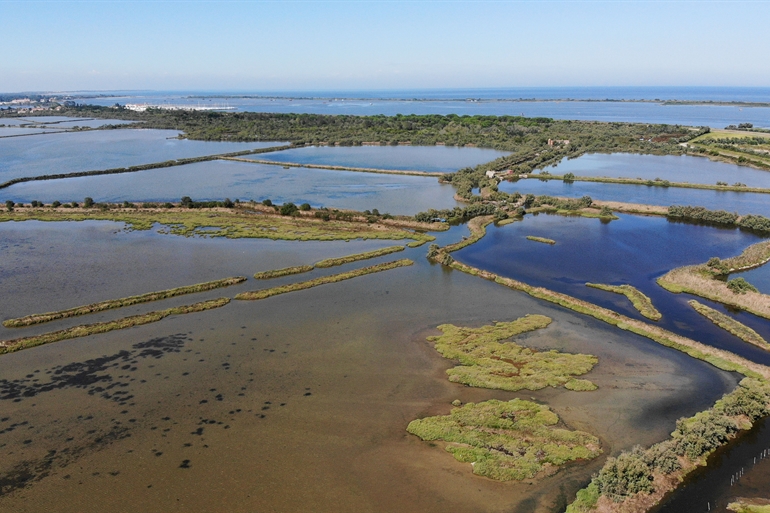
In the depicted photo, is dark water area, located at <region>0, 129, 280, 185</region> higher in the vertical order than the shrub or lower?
higher

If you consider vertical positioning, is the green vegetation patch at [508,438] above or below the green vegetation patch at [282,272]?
below

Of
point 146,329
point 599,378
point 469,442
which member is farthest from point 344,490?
point 146,329

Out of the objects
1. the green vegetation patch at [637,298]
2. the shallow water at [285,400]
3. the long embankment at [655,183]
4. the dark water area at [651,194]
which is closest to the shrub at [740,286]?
the green vegetation patch at [637,298]

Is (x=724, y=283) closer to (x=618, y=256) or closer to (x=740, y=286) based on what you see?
(x=740, y=286)

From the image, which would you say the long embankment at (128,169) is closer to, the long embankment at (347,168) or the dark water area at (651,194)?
Answer: the long embankment at (347,168)

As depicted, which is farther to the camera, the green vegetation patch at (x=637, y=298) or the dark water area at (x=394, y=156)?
the dark water area at (x=394, y=156)

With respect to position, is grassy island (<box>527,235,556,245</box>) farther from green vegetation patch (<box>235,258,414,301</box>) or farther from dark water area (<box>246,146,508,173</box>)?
dark water area (<box>246,146,508,173</box>)

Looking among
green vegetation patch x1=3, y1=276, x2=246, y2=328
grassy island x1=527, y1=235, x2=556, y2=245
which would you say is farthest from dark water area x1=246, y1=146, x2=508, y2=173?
green vegetation patch x1=3, y1=276, x2=246, y2=328

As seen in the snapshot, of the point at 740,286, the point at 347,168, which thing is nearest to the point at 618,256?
the point at 740,286
